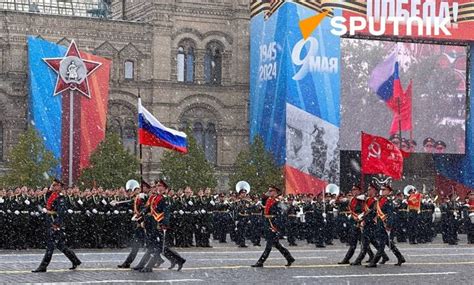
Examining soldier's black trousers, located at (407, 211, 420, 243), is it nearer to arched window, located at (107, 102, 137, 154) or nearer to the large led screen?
the large led screen

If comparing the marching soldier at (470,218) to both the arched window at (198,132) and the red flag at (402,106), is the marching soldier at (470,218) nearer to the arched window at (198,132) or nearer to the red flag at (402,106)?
the red flag at (402,106)

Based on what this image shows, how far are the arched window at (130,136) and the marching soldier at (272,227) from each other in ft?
100

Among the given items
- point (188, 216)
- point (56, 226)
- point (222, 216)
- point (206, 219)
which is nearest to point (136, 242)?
point (56, 226)

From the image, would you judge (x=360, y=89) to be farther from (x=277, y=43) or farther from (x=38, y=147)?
(x=38, y=147)

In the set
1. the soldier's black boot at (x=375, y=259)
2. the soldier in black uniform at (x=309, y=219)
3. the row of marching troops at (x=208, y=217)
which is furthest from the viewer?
the soldier in black uniform at (x=309, y=219)

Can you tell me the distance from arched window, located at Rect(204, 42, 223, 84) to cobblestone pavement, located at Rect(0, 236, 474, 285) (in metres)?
27.4

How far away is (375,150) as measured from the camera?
27719mm

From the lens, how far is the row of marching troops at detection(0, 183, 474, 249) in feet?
92.9

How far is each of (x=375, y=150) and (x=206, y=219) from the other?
5.67 metres

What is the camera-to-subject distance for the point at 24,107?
50469 millimetres

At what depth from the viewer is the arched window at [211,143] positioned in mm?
55578

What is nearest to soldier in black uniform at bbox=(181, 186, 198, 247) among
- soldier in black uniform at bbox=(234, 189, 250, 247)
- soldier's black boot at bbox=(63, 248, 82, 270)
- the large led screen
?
soldier in black uniform at bbox=(234, 189, 250, 247)

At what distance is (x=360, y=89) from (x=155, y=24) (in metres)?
11.0

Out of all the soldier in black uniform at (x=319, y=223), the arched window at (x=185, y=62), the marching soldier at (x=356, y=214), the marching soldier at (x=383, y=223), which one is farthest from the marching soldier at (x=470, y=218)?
the arched window at (x=185, y=62)
